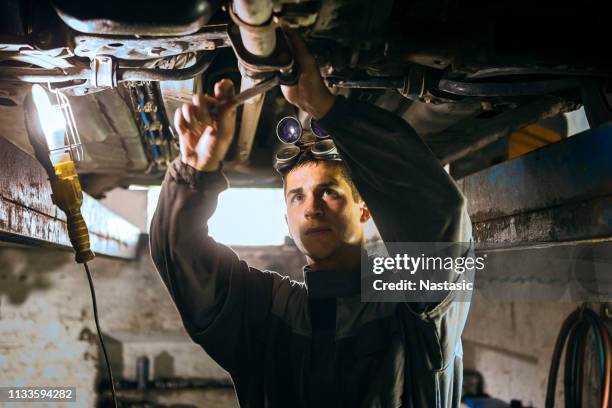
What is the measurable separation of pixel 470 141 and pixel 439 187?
0.96 metres

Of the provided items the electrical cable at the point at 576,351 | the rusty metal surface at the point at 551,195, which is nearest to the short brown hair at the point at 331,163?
the rusty metal surface at the point at 551,195

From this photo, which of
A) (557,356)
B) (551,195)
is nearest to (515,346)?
(557,356)

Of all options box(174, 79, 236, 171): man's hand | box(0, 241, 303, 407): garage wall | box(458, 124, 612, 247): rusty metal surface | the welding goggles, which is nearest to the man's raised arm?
box(174, 79, 236, 171): man's hand

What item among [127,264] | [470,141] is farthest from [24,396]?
[470,141]

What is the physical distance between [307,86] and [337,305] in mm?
656

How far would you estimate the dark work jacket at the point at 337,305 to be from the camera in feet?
3.16

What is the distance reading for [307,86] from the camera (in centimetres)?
93

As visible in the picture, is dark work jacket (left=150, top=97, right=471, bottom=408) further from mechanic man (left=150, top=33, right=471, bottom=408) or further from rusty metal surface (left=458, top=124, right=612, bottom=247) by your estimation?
rusty metal surface (left=458, top=124, right=612, bottom=247)

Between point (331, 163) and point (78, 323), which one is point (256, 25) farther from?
point (78, 323)

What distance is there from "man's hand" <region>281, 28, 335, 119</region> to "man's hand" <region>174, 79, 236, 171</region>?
126mm

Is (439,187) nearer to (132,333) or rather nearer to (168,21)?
(168,21)

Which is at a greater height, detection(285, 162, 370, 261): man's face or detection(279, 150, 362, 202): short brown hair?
detection(279, 150, 362, 202): short brown hair

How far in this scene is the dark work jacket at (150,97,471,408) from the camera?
3.16ft

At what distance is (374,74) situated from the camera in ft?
3.55
